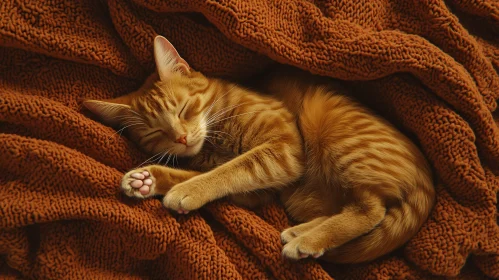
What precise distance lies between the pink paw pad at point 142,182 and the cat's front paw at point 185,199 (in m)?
0.06

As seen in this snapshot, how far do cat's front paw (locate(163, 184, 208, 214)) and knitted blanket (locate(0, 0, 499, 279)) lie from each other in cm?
4

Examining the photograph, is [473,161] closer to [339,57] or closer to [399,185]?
[399,185]

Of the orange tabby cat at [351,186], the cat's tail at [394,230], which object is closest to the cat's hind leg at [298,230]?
the orange tabby cat at [351,186]

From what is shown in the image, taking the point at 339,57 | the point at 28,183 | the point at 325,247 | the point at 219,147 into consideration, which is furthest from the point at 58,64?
the point at 325,247

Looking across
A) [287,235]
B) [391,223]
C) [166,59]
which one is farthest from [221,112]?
[391,223]

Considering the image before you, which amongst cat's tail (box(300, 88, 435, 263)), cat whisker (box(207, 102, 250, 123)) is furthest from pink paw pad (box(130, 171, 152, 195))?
cat's tail (box(300, 88, 435, 263))

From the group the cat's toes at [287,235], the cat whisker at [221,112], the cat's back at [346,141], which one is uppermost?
the cat's back at [346,141]

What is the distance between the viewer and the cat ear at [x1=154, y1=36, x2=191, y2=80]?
1272mm

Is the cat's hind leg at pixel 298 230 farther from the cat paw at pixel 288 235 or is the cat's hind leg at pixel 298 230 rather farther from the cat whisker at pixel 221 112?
the cat whisker at pixel 221 112

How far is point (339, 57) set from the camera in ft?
4.08

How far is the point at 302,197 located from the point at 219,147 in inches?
12.4

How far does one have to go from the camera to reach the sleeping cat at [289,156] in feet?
3.92

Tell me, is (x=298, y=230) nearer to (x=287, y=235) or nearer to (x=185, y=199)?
(x=287, y=235)

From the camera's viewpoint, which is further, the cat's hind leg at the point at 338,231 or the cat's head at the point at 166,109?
the cat's head at the point at 166,109
